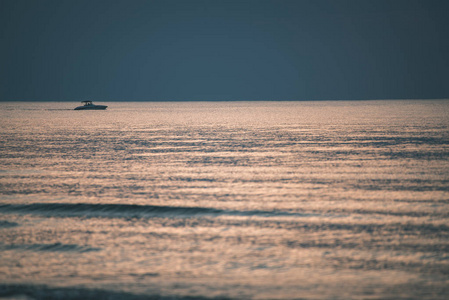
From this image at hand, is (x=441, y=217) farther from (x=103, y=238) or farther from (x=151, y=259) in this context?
(x=103, y=238)

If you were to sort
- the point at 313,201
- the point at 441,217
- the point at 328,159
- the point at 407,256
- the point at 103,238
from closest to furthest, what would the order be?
the point at 407,256, the point at 103,238, the point at 441,217, the point at 313,201, the point at 328,159

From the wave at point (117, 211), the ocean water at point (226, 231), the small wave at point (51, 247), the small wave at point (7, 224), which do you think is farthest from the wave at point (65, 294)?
the wave at point (117, 211)

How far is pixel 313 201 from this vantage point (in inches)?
946

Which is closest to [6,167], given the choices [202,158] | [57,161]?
[57,161]

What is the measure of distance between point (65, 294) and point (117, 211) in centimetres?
978

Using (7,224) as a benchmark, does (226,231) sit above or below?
above

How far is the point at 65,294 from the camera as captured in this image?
13.3 meters

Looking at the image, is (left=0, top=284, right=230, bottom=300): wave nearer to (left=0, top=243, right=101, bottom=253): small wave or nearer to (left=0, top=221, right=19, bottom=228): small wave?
(left=0, top=243, right=101, bottom=253): small wave

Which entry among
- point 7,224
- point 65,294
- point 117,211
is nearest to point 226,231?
point 117,211

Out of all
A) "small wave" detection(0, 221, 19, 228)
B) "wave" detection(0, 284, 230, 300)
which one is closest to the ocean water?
"wave" detection(0, 284, 230, 300)

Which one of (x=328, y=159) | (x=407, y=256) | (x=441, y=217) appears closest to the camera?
(x=407, y=256)

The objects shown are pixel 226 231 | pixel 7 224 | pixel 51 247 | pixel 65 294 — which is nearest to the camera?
pixel 65 294

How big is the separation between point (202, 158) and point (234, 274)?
2866 cm

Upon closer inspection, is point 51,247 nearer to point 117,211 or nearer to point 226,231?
point 117,211
